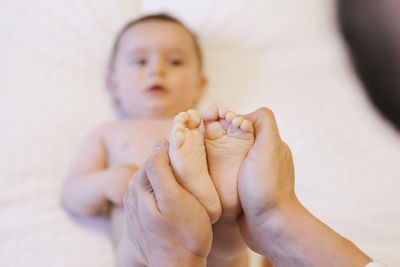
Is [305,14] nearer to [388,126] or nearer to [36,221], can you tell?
[388,126]

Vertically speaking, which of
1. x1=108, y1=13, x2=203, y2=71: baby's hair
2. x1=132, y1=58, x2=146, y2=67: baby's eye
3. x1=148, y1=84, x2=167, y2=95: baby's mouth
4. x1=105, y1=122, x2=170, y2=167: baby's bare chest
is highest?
x1=108, y1=13, x2=203, y2=71: baby's hair

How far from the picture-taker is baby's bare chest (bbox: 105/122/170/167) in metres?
0.99

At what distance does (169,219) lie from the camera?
23.2 inches

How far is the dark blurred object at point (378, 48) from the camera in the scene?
1.14 m

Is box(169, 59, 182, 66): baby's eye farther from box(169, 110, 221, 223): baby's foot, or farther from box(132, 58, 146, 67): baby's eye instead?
box(169, 110, 221, 223): baby's foot

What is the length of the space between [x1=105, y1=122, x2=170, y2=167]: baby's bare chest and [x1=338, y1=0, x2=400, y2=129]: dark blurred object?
2.24 feet

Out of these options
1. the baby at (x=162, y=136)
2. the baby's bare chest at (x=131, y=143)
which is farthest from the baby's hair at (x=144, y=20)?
the baby's bare chest at (x=131, y=143)

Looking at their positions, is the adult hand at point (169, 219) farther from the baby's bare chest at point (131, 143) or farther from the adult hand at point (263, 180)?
the baby's bare chest at point (131, 143)

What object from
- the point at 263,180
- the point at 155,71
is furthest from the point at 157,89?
the point at 263,180

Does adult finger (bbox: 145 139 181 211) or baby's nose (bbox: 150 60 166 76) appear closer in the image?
adult finger (bbox: 145 139 181 211)

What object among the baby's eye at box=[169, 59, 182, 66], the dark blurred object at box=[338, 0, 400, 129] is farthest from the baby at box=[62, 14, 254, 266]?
the dark blurred object at box=[338, 0, 400, 129]

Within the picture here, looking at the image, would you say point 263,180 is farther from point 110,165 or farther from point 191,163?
point 110,165

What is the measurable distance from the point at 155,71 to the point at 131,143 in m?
0.22

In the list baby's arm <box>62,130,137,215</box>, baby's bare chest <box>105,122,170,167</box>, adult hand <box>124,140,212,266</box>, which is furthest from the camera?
baby's bare chest <box>105,122,170,167</box>
